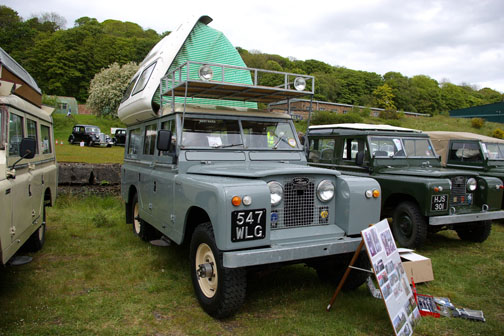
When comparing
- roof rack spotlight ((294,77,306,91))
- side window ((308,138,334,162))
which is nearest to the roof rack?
Answer: roof rack spotlight ((294,77,306,91))

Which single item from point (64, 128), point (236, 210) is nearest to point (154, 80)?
point (236, 210)

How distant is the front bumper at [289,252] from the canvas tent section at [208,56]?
311 cm

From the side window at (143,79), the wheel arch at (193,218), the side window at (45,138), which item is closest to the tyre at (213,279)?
the wheel arch at (193,218)

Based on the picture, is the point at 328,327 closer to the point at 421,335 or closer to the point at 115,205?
the point at 421,335

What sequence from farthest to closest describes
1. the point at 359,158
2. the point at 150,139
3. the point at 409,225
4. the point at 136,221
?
1. the point at 359,158
2. the point at 136,221
3. the point at 409,225
4. the point at 150,139

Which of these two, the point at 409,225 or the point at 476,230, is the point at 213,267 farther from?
the point at 476,230

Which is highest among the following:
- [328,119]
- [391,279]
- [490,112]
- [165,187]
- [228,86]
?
[490,112]

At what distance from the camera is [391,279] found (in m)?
3.39

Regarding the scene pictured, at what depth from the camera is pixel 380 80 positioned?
228 ft

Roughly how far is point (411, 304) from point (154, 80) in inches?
182

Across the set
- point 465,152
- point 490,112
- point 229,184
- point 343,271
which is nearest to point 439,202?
point 343,271

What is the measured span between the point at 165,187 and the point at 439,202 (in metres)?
4.47

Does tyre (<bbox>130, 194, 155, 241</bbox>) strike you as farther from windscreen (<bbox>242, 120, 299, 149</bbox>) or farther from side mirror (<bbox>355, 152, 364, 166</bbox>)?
Result: side mirror (<bbox>355, 152, 364, 166</bbox>)

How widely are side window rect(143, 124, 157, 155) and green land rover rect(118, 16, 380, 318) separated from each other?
2 centimetres
